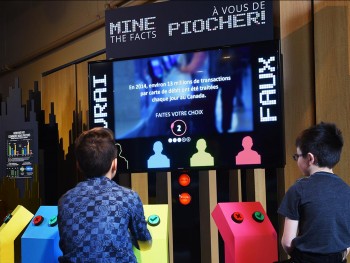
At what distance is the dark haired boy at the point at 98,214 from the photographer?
6.42 feet

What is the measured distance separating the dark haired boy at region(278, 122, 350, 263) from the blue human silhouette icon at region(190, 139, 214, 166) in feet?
3.37

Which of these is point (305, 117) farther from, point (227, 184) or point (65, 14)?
point (65, 14)

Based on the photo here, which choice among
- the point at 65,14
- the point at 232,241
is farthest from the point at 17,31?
the point at 232,241

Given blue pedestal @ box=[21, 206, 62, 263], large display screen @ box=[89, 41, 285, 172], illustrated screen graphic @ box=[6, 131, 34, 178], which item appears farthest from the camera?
illustrated screen graphic @ box=[6, 131, 34, 178]

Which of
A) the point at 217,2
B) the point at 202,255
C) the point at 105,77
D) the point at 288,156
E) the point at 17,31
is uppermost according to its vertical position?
the point at 17,31

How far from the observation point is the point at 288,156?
3.17 meters

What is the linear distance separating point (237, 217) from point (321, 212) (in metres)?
0.58

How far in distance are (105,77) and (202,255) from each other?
1.44m

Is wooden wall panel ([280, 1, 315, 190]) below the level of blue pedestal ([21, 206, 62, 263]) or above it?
above

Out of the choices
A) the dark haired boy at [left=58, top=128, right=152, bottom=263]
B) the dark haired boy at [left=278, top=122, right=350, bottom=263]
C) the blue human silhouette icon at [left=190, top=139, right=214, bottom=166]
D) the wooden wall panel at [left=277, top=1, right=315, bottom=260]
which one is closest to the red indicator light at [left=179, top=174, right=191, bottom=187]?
the blue human silhouette icon at [left=190, top=139, right=214, bottom=166]

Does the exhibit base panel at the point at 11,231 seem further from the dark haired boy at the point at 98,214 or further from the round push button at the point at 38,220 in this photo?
the dark haired boy at the point at 98,214

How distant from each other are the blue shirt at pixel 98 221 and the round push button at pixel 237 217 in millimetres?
624

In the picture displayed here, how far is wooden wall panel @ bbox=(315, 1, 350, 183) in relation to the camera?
3.04m

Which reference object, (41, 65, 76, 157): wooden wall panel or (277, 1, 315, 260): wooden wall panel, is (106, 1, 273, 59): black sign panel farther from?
(41, 65, 76, 157): wooden wall panel
